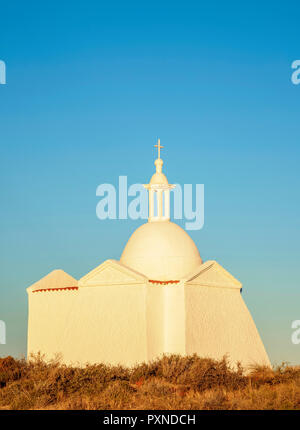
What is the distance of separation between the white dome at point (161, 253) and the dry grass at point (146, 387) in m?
5.94

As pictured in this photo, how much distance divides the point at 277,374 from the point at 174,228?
28.8ft

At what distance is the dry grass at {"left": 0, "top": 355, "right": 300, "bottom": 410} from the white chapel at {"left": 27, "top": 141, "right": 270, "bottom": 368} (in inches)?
152

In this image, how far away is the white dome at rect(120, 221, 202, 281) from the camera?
30.6 m

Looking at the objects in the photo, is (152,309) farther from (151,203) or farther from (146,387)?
(146,387)

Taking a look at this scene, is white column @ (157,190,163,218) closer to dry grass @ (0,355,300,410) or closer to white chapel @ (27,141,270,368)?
white chapel @ (27,141,270,368)

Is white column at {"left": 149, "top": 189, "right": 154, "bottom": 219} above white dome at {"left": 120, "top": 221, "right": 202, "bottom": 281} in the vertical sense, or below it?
above

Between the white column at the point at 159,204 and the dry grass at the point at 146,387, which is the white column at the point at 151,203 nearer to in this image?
the white column at the point at 159,204

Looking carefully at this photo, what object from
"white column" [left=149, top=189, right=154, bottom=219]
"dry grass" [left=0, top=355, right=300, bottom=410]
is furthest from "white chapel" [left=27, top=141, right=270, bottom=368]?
"dry grass" [left=0, top=355, right=300, bottom=410]

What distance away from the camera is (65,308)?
32.4 meters

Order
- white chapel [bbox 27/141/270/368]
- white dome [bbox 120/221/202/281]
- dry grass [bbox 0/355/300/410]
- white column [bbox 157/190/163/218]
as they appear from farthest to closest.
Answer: white column [bbox 157/190/163/218] → white dome [bbox 120/221/202/281] → white chapel [bbox 27/141/270/368] → dry grass [bbox 0/355/300/410]

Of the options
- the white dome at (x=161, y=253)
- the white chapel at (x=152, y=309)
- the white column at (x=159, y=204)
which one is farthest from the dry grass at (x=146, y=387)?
the white column at (x=159, y=204)

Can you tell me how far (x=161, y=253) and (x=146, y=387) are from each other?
34.7 ft
